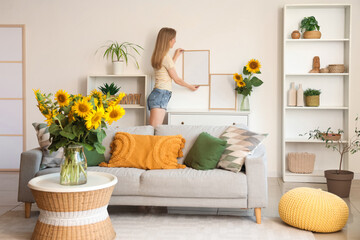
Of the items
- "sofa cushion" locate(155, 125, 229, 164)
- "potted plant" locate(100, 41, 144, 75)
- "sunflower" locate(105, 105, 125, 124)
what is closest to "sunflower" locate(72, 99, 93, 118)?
"sunflower" locate(105, 105, 125, 124)

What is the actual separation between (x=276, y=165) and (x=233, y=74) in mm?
1268

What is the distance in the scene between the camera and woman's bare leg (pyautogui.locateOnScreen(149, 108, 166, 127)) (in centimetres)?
529

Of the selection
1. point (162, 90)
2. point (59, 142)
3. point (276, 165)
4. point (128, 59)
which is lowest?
point (276, 165)

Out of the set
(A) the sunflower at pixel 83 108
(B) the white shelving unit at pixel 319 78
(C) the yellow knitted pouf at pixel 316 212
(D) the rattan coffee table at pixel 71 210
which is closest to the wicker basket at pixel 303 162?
(B) the white shelving unit at pixel 319 78

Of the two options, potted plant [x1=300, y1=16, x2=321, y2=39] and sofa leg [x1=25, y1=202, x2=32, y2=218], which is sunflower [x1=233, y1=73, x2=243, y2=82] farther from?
sofa leg [x1=25, y1=202, x2=32, y2=218]

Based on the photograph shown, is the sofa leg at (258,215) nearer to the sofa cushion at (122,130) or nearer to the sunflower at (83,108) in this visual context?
the sofa cushion at (122,130)

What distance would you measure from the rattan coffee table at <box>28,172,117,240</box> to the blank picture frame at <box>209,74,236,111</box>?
2882 millimetres

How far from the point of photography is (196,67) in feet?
18.9

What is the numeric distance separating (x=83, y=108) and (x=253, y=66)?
2.97 m

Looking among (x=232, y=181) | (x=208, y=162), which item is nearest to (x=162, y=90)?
(x=208, y=162)

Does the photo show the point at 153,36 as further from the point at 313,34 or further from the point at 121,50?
the point at 313,34

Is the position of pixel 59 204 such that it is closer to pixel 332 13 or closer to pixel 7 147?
pixel 7 147

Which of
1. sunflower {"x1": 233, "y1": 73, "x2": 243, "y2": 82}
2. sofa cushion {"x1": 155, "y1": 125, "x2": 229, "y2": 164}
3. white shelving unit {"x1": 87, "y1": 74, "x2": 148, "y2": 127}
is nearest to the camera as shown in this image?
sofa cushion {"x1": 155, "y1": 125, "x2": 229, "y2": 164}

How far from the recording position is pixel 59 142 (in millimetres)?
3043
